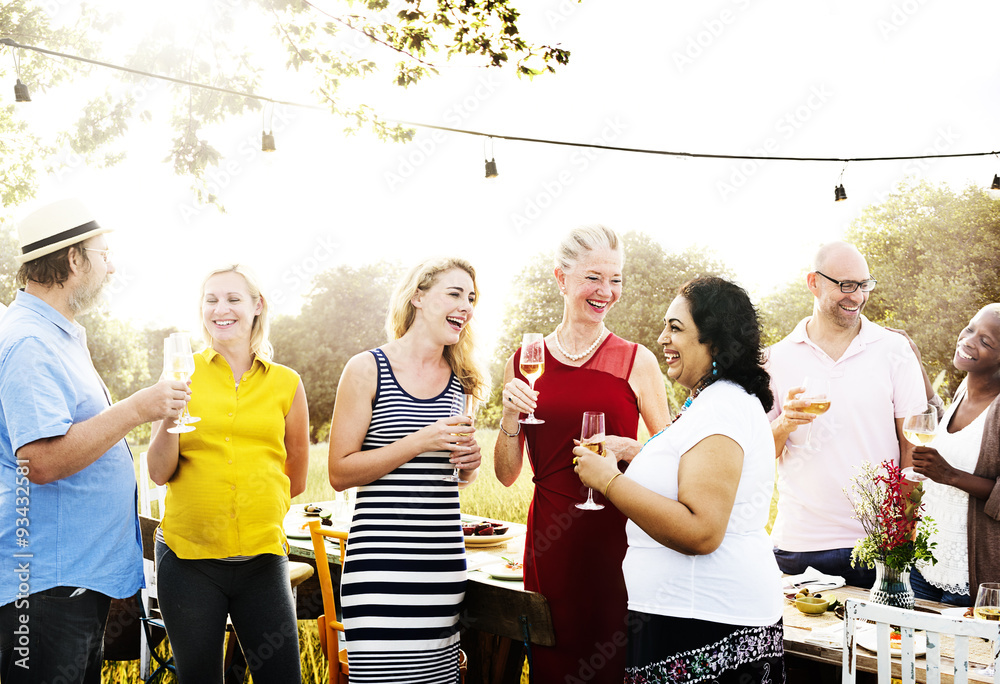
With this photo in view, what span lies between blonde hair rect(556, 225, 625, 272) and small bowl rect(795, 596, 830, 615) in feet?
4.47

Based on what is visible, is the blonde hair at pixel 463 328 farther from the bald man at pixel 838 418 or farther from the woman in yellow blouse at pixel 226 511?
the bald man at pixel 838 418

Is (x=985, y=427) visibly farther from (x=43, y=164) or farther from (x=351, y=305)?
(x=351, y=305)

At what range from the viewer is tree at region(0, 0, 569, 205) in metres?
6.51

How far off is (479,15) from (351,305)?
61.6 ft

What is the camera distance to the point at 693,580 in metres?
2.02

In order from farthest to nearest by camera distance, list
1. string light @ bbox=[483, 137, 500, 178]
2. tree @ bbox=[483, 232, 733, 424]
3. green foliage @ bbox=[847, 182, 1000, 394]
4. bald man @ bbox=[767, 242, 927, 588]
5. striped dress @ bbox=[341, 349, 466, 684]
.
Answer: tree @ bbox=[483, 232, 733, 424]
green foliage @ bbox=[847, 182, 1000, 394]
string light @ bbox=[483, 137, 500, 178]
bald man @ bbox=[767, 242, 927, 588]
striped dress @ bbox=[341, 349, 466, 684]

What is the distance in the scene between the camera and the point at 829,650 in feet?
7.68

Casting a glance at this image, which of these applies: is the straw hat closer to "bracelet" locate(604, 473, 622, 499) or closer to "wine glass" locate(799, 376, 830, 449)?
"bracelet" locate(604, 473, 622, 499)

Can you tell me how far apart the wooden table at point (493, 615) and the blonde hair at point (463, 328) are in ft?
2.24

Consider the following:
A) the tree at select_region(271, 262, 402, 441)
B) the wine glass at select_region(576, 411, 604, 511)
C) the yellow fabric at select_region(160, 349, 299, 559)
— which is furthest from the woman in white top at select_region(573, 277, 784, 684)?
the tree at select_region(271, 262, 402, 441)

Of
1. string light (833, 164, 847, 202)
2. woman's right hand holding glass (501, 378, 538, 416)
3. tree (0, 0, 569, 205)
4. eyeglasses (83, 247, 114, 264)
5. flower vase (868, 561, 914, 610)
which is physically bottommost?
flower vase (868, 561, 914, 610)

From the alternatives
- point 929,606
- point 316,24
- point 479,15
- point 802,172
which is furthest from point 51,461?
point 802,172

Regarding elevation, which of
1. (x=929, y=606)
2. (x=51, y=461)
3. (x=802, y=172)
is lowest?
(x=929, y=606)

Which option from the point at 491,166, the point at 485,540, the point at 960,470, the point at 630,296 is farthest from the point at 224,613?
the point at 630,296
